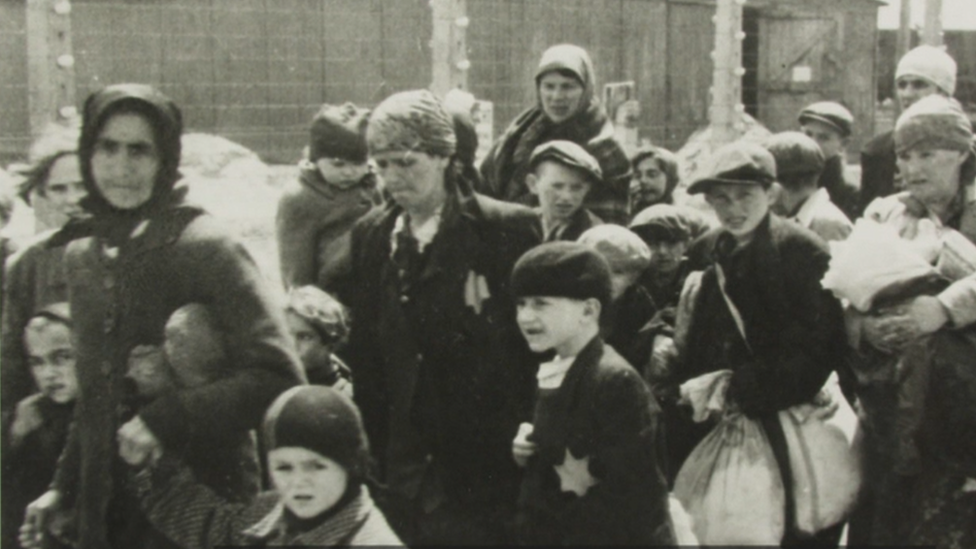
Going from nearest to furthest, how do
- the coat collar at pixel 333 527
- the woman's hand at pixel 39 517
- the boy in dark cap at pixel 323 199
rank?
the coat collar at pixel 333 527 < the woman's hand at pixel 39 517 < the boy in dark cap at pixel 323 199

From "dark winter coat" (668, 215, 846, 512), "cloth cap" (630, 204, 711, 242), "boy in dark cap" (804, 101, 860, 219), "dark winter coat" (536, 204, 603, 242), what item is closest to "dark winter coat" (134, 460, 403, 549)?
"dark winter coat" (668, 215, 846, 512)

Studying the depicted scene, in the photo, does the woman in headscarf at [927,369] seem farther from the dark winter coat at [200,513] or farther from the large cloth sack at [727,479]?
the dark winter coat at [200,513]

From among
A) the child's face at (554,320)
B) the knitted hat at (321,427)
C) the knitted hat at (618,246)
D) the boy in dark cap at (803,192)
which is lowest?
the knitted hat at (321,427)

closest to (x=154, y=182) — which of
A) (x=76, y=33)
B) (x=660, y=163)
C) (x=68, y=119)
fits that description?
(x=660, y=163)

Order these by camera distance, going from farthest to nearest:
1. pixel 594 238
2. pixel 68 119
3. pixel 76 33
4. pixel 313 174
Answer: pixel 76 33, pixel 68 119, pixel 313 174, pixel 594 238

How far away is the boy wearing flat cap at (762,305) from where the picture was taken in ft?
11.6

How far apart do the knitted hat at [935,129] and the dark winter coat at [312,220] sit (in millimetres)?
2111

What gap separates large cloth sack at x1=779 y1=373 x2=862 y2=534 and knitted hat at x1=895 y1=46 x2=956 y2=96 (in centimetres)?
283

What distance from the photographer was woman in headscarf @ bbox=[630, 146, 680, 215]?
577cm

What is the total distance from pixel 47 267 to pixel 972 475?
109 inches

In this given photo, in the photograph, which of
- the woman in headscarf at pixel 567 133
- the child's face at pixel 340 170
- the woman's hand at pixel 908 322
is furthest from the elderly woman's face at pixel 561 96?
the woman's hand at pixel 908 322

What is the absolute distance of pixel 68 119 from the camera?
21.2ft

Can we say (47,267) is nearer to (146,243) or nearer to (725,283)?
(146,243)

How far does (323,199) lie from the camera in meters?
4.90
